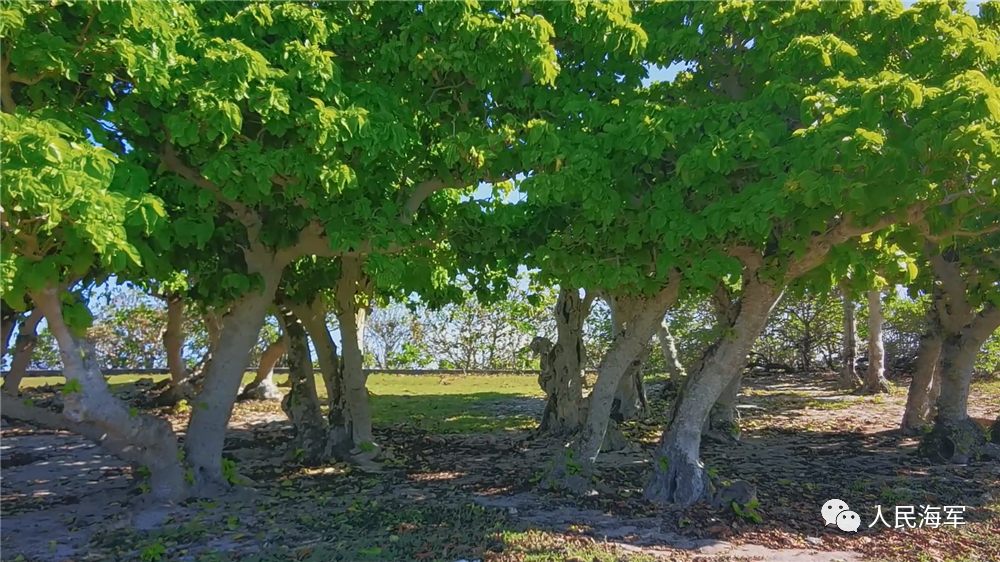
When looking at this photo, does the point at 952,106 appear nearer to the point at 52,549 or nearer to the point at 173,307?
the point at 52,549

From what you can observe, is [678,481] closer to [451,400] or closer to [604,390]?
[604,390]

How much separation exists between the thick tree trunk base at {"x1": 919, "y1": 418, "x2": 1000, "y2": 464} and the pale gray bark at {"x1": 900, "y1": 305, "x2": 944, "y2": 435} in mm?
634

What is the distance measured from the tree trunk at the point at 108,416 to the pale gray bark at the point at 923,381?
8.75 m

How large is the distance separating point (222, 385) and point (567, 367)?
492cm

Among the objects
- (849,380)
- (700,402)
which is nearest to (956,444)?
(700,402)

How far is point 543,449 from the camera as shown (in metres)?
9.78

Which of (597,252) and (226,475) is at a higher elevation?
(597,252)

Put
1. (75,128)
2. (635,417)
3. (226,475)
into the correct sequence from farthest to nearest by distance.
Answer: (635,417)
(226,475)
(75,128)

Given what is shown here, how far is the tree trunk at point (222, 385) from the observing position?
23.4 feet

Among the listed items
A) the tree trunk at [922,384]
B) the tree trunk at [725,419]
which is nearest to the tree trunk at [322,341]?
the tree trunk at [725,419]

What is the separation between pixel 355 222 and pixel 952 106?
4.44m

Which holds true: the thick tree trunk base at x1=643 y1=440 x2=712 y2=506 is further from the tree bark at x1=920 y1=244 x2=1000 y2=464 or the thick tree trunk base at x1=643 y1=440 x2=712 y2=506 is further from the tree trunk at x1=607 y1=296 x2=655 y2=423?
the tree trunk at x1=607 y1=296 x2=655 y2=423

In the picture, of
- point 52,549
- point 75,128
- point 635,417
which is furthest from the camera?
point 635,417

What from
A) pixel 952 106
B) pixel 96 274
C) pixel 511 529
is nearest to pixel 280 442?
pixel 96 274
